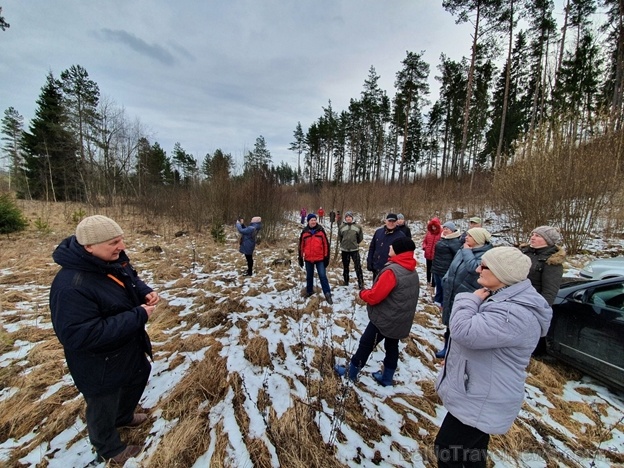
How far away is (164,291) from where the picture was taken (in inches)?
215

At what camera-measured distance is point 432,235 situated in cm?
567

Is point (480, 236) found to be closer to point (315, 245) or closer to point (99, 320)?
point (315, 245)

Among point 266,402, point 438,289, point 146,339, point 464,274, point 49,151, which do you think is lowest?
point 266,402

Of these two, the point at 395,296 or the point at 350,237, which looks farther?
the point at 350,237

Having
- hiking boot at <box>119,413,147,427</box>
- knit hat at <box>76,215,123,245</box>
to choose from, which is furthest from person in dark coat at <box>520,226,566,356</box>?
hiking boot at <box>119,413,147,427</box>

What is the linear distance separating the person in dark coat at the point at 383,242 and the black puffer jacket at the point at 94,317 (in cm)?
407

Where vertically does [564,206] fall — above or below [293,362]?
above

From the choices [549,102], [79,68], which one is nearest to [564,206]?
[549,102]

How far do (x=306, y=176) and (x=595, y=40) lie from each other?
30770mm

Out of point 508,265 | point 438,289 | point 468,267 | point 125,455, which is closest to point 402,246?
point 468,267

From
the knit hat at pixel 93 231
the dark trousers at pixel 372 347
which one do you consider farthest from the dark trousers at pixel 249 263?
the knit hat at pixel 93 231

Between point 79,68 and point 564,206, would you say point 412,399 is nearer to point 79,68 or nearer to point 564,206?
point 564,206

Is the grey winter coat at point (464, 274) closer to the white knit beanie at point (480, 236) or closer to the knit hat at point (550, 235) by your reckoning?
the white knit beanie at point (480, 236)

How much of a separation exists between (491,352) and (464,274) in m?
1.68
